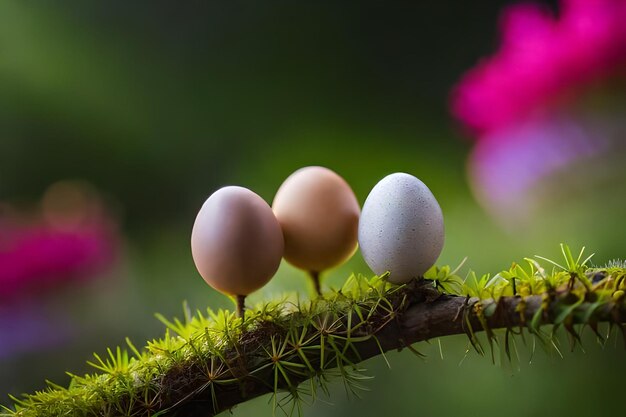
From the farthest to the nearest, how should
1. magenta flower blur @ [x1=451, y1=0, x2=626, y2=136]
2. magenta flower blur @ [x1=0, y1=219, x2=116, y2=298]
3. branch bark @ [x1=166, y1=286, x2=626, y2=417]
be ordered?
1. magenta flower blur @ [x1=0, y1=219, x2=116, y2=298]
2. magenta flower blur @ [x1=451, y1=0, x2=626, y2=136]
3. branch bark @ [x1=166, y1=286, x2=626, y2=417]

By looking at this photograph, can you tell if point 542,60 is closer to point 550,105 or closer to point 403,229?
point 550,105

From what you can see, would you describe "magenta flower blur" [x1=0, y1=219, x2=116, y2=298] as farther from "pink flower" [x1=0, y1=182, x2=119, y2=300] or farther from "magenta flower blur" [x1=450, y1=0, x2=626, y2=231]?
"magenta flower blur" [x1=450, y1=0, x2=626, y2=231]

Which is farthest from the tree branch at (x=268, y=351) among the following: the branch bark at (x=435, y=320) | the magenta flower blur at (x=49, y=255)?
the magenta flower blur at (x=49, y=255)

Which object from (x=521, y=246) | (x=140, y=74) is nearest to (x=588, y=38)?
(x=521, y=246)

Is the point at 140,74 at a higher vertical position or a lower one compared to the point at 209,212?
higher

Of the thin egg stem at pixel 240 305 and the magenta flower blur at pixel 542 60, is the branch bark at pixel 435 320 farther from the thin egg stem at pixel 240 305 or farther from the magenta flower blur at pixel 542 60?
the magenta flower blur at pixel 542 60

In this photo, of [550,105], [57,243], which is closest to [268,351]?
[550,105]

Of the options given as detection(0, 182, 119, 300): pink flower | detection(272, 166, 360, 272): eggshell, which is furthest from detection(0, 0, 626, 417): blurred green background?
detection(272, 166, 360, 272): eggshell

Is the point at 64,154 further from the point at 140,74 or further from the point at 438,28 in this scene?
the point at 438,28
